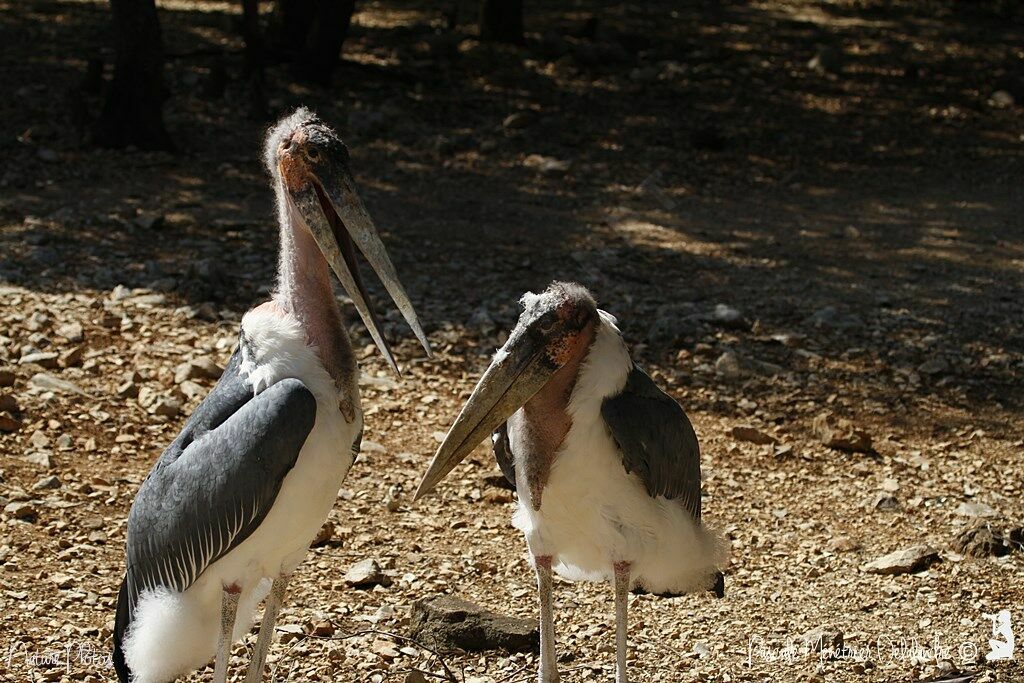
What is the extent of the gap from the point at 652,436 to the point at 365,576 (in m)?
1.43

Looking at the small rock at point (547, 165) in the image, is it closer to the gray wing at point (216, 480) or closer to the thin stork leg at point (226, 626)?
the gray wing at point (216, 480)

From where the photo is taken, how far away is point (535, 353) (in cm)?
350

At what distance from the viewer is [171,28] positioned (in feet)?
41.7

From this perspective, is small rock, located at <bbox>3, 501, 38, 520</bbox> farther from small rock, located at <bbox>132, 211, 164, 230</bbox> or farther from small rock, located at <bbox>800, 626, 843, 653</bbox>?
small rock, located at <bbox>132, 211, 164, 230</bbox>

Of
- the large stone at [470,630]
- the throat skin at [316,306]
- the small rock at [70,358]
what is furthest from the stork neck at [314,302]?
the small rock at [70,358]

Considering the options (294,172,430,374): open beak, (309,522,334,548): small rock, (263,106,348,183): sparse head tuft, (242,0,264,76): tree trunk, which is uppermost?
(263,106,348,183): sparse head tuft

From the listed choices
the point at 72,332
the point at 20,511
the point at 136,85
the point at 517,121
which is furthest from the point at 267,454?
the point at 517,121

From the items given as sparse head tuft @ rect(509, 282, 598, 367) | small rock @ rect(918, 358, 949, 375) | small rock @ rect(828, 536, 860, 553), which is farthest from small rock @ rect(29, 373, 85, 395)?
small rock @ rect(918, 358, 949, 375)

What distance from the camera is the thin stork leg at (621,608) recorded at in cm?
371

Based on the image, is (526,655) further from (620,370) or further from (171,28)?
(171,28)

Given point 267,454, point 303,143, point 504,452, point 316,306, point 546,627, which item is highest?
point 303,143

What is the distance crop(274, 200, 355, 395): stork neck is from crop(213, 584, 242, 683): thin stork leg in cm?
63

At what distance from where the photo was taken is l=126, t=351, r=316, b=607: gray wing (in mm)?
3199

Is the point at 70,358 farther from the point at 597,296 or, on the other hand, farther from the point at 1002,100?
the point at 1002,100
